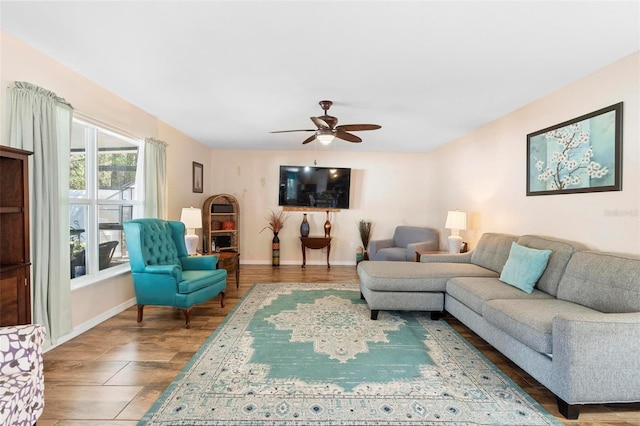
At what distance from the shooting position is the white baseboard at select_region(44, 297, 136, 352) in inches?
106

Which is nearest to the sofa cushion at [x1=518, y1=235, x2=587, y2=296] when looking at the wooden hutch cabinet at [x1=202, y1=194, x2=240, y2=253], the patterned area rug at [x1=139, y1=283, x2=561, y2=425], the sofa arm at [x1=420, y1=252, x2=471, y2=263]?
the patterned area rug at [x1=139, y1=283, x2=561, y2=425]

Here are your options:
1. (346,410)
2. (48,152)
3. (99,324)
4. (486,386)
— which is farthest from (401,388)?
(48,152)

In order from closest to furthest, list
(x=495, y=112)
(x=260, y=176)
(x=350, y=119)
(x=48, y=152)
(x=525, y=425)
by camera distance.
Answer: (x=525, y=425) → (x=48, y=152) → (x=495, y=112) → (x=350, y=119) → (x=260, y=176)

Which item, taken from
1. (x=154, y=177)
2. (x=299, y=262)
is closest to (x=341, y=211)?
(x=299, y=262)

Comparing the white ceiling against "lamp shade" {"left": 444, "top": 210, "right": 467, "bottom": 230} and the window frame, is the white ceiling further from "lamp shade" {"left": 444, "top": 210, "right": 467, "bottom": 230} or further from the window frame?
"lamp shade" {"left": 444, "top": 210, "right": 467, "bottom": 230}

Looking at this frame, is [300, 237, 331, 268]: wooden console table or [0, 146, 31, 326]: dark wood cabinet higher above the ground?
[0, 146, 31, 326]: dark wood cabinet

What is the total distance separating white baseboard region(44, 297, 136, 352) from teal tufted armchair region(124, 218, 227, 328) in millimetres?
406

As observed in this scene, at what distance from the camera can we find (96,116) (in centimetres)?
304

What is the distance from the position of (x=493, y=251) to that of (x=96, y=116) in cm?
443

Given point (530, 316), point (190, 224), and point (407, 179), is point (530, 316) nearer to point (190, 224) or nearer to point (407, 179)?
point (190, 224)

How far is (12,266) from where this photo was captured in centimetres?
182

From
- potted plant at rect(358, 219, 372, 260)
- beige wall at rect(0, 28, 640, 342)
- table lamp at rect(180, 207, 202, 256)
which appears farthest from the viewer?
potted plant at rect(358, 219, 372, 260)

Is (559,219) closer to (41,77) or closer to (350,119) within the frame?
(350,119)

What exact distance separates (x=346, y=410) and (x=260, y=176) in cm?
507
